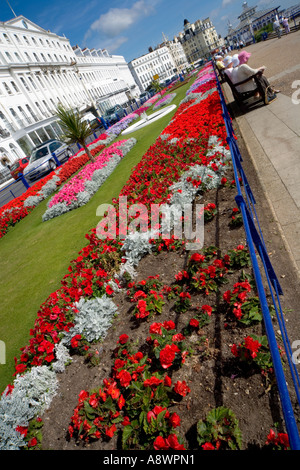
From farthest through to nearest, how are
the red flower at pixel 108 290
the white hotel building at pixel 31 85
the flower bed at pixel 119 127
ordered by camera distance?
the white hotel building at pixel 31 85
the flower bed at pixel 119 127
the red flower at pixel 108 290

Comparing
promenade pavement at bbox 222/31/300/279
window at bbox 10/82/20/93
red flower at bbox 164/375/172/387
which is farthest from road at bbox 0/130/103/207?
window at bbox 10/82/20/93

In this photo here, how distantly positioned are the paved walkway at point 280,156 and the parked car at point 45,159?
49.2 feet

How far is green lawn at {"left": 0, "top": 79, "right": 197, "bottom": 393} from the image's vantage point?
199 inches

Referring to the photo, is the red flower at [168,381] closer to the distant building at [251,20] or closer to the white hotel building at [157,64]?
the distant building at [251,20]

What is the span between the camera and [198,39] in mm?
138250

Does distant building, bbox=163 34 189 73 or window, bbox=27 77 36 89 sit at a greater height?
distant building, bbox=163 34 189 73

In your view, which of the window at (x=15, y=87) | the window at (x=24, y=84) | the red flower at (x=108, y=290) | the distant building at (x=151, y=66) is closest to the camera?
the red flower at (x=108, y=290)

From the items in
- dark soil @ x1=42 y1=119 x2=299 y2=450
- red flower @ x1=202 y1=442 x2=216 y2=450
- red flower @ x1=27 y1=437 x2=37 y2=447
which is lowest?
dark soil @ x1=42 y1=119 x2=299 y2=450

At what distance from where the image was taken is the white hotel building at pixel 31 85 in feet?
120

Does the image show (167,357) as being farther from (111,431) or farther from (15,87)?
(15,87)

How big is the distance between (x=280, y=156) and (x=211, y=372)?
173 inches

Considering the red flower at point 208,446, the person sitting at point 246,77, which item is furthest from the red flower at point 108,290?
the person sitting at point 246,77

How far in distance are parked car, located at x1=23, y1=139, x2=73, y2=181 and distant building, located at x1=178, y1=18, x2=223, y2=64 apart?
15061 cm

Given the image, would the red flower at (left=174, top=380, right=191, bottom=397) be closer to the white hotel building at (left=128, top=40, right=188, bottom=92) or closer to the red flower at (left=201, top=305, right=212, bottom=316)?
the red flower at (left=201, top=305, right=212, bottom=316)
